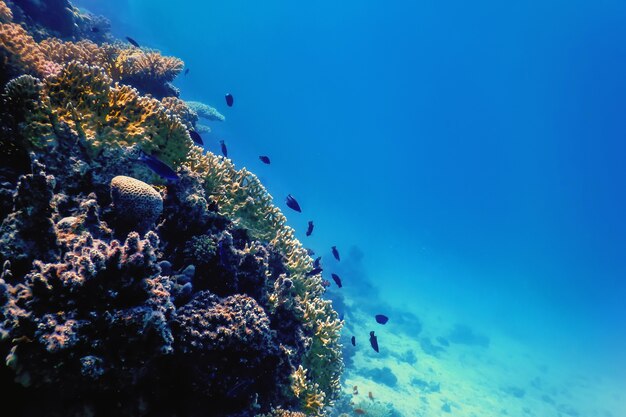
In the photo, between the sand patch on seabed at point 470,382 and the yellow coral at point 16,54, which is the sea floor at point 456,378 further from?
the yellow coral at point 16,54

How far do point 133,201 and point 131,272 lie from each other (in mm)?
1178

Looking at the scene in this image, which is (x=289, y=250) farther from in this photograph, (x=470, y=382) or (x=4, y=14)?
(x=470, y=382)

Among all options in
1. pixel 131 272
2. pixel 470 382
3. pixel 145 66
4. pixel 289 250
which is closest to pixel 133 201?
pixel 131 272

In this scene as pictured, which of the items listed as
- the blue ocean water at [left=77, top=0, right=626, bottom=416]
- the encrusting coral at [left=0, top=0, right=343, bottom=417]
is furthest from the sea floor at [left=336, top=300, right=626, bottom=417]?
the encrusting coral at [left=0, top=0, right=343, bottom=417]

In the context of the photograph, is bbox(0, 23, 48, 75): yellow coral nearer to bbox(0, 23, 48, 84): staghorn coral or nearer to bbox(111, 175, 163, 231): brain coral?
bbox(0, 23, 48, 84): staghorn coral

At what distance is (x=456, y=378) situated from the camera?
26.4 m

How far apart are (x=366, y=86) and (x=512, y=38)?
66870mm

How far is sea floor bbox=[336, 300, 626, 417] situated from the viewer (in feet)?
62.8

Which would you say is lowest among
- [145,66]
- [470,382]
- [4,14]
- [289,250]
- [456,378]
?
[289,250]

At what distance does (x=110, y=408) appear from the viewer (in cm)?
266

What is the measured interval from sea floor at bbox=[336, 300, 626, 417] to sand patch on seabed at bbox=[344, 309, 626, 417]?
0.25 ft

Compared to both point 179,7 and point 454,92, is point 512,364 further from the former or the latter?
point 179,7

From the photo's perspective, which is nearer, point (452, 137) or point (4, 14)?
point (4, 14)

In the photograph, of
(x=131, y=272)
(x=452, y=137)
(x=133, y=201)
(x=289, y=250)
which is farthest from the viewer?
(x=452, y=137)
